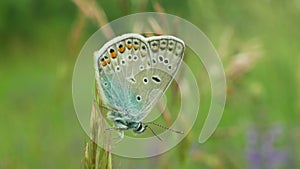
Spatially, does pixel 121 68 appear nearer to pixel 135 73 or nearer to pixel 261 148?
pixel 135 73

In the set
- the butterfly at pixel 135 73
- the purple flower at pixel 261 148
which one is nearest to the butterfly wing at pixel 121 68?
the butterfly at pixel 135 73

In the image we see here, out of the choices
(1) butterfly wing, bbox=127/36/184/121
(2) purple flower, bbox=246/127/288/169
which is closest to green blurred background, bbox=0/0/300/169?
(2) purple flower, bbox=246/127/288/169

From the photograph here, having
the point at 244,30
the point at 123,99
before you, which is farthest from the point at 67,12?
the point at 123,99

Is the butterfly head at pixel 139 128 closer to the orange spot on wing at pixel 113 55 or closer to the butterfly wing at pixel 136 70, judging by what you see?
the butterfly wing at pixel 136 70

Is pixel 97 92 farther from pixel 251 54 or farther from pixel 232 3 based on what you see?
pixel 232 3

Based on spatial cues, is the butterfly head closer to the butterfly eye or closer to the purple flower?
the butterfly eye

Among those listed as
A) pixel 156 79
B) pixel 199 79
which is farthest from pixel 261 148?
pixel 156 79
